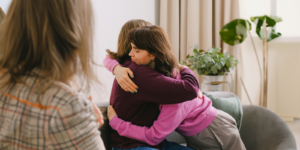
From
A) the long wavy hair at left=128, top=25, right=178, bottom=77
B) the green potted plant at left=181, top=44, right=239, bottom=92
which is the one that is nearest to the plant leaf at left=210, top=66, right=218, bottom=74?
the green potted plant at left=181, top=44, right=239, bottom=92

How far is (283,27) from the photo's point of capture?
2.93 metres

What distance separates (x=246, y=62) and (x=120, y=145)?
2248 millimetres

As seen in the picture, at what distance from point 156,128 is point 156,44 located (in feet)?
1.18

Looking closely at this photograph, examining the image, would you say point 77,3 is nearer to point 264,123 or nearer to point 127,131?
point 127,131

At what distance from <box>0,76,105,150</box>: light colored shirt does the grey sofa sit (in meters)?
0.67

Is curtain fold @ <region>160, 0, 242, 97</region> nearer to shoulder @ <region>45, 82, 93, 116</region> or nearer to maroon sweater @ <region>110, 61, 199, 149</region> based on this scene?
maroon sweater @ <region>110, 61, 199, 149</region>

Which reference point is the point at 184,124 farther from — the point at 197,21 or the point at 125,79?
the point at 197,21

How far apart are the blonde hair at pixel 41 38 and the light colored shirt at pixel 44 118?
1.1 inches

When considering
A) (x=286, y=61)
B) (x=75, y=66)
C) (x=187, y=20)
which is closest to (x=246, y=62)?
(x=286, y=61)

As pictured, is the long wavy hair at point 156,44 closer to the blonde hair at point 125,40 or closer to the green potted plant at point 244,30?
the blonde hair at point 125,40

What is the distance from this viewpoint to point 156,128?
1.08m

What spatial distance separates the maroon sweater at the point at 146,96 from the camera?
3.38 feet

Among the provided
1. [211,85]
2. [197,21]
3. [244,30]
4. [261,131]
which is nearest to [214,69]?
[211,85]

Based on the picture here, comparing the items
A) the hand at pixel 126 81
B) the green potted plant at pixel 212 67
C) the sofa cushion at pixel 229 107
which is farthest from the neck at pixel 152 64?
the green potted plant at pixel 212 67
